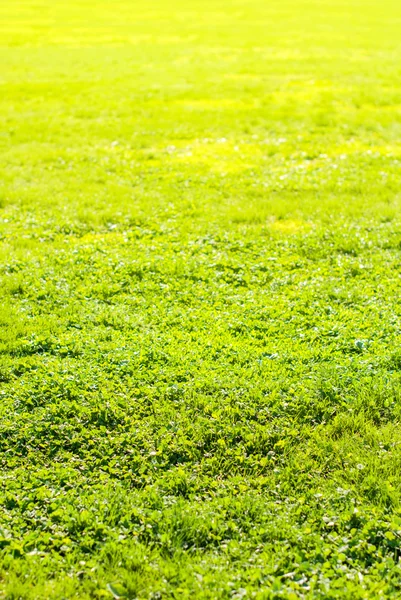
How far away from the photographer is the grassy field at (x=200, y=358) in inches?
187

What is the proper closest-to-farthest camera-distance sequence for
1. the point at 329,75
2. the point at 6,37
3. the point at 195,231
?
the point at 195,231
the point at 329,75
the point at 6,37

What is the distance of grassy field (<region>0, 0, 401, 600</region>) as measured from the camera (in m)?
4.75

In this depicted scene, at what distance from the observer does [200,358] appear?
22.4ft

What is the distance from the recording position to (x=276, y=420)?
597cm

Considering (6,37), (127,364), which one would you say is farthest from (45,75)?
(127,364)

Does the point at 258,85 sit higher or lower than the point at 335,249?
higher

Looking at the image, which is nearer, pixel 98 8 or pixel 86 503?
pixel 86 503

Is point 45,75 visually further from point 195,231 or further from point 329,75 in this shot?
point 195,231

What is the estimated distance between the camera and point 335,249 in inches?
364

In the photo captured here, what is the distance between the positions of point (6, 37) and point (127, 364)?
29611 mm

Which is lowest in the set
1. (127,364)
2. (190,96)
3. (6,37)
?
(127,364)

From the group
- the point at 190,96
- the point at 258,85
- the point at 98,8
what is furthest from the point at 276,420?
the point at 98,8

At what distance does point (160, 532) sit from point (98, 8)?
1741 inches

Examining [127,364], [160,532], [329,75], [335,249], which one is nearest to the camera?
[160,532]
